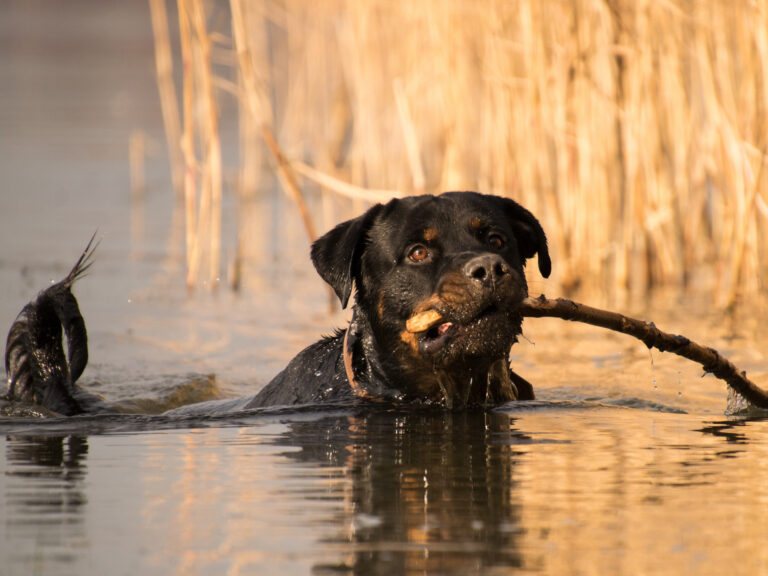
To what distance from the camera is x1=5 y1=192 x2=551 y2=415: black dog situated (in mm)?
5082

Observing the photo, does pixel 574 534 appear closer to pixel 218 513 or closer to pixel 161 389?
pixel 218 513

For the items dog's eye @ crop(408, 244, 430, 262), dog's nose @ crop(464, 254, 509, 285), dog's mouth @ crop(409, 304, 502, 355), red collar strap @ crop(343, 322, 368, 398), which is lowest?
red collar strap @ crop(343, 322, 368, 398)

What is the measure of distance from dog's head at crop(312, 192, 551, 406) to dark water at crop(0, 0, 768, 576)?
0.27 metres

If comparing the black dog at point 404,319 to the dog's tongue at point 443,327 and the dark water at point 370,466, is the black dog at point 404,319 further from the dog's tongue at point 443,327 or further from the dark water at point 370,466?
the dark water at point 370,466

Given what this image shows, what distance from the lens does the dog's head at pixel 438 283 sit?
16.5 feet

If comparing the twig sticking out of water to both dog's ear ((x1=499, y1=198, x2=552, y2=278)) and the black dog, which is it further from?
dog's ear ((x1=499, y1=198, x2=552, y2=278))

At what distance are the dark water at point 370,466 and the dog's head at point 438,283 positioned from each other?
0.90 feet

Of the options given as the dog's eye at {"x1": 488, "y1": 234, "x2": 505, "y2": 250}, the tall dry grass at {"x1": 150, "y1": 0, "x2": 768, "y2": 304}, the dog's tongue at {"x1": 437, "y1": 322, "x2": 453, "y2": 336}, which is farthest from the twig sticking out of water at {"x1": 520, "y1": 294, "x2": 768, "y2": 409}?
the tall dry grass at {"x1": 150, "y1": 0, "x2": 768, "y2": 304}

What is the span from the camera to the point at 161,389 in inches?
289

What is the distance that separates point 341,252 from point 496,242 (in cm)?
74

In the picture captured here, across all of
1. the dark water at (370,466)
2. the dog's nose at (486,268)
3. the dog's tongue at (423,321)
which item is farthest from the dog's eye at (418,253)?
the dark water at (370,466)

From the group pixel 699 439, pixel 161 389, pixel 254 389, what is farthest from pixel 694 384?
pixel 161 389

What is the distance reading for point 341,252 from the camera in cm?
560

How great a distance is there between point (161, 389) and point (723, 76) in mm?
4648
